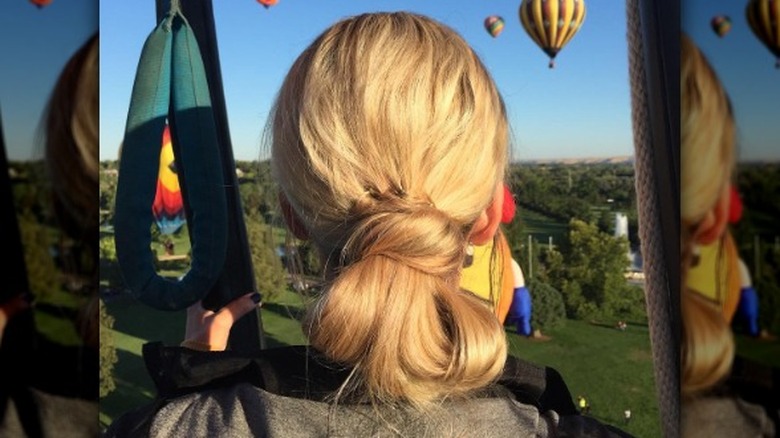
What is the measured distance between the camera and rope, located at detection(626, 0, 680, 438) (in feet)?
2.83

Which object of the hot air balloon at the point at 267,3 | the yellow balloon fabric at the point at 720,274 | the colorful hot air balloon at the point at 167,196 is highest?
the hot air balloon at the point at 267,3

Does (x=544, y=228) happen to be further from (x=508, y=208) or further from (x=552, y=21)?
(x=552, y=21)

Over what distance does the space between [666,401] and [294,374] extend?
1.44ft

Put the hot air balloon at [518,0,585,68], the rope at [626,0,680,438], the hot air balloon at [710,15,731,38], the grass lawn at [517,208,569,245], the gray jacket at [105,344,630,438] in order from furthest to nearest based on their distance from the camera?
1. the grass lawn at [517,208,569,245]
2. the hot air balloon at [518,0,585,68]
3. the rope at [626,0,680,438]
4. the hot air balloon at [710,15,731,38]
5. the gray jacket at [105,344,630,438]

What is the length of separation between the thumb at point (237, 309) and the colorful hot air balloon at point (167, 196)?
0.44 feet

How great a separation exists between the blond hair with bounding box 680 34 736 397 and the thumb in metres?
0.59

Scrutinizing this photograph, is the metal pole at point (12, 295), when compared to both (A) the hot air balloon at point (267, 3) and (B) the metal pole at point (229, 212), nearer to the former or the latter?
(B) the metal pole at point (229, 212)

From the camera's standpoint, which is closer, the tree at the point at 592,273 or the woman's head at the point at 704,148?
the woman's head at the point at 704,148

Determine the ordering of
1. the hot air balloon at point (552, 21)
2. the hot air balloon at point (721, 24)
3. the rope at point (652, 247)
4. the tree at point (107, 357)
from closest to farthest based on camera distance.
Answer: the hot air balloon at point (721, 24) < the rope at point (652, 247) < the hot air balloon at point (552, 21) < the tree at point (107, 357)

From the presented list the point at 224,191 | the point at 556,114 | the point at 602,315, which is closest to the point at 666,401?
the point at 602,315

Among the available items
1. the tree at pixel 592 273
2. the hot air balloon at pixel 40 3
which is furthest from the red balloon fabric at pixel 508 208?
the hot air balloon at pixel 40 3

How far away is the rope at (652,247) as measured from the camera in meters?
0.86

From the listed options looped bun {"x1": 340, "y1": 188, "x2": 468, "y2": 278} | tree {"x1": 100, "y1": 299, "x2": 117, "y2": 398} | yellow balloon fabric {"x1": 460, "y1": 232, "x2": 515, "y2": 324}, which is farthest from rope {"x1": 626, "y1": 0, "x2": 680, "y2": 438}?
tree {"x1": 100, "y1": 299, "x2": 117, "y2": 398}

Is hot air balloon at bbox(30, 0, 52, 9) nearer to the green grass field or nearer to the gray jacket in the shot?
the gray jacket
